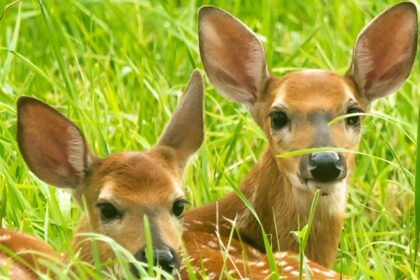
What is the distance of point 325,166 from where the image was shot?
311 inches

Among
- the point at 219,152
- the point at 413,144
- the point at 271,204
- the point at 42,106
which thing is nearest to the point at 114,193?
the point at 42,106

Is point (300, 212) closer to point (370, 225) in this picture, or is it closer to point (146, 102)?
point (370, 225)

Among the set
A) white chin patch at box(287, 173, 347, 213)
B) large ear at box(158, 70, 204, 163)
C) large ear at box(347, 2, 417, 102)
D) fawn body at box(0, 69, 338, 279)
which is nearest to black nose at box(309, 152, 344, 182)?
white chin patch at box(287, 173, 347, 213)

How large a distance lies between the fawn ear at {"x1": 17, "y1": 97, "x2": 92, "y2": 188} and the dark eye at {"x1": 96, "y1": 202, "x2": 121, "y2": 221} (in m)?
0.30

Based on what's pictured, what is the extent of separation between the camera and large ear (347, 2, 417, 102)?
869 cm

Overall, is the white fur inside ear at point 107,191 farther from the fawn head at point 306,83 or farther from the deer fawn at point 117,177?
the fawn head at point 306,83

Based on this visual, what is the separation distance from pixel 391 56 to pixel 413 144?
31.7 inches

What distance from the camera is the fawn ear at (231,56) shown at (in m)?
8.71

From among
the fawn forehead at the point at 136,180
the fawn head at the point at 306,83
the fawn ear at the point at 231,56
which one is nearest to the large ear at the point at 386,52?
the fawn head at the point at 306,83

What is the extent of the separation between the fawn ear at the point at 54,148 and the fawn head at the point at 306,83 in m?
0.88

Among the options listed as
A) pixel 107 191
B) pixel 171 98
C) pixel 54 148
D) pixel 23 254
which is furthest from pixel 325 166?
pixel 171 98

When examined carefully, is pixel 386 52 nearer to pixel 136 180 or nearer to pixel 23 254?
pixel 136 180

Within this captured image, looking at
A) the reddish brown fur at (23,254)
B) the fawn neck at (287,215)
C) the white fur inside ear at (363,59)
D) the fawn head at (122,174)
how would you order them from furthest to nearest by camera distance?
1. the white fur inside ear at (363,59)
2. the fawn neck at (287,215)
3. the reddish brown fur at (23,254)
4. the fawn head at (122,174)

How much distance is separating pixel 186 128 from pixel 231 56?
794 millimetres
